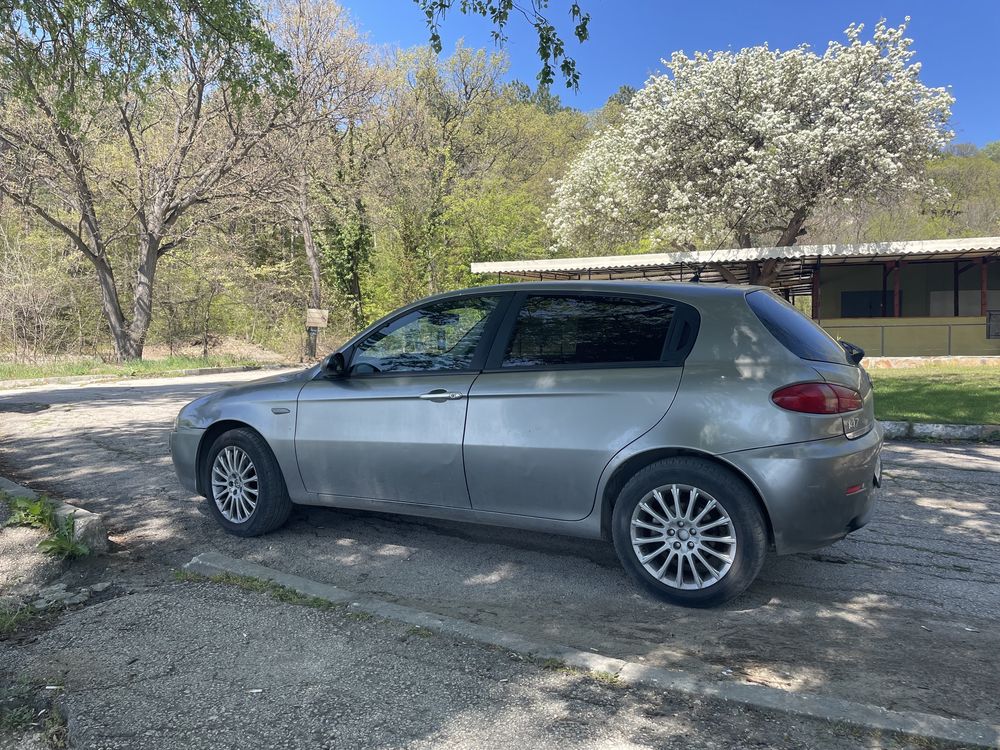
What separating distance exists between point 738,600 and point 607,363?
1.42 metres

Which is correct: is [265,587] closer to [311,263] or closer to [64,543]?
[64,543]

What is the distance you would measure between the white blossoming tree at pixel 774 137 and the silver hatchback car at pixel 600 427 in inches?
803

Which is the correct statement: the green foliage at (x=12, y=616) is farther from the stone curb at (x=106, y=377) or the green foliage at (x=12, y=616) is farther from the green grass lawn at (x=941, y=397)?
Result: the stone curb at (x=106, y=377)

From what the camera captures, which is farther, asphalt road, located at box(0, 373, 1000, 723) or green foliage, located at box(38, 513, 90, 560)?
green foliage, located at box(38, 513, 90, 560)

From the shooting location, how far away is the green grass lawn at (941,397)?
29.4 feet

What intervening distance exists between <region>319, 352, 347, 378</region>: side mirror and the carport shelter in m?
18.6

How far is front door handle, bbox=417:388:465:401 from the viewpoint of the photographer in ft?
13.5

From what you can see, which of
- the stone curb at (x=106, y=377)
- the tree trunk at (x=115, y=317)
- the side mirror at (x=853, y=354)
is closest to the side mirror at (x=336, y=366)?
the side mirror at (x=853, y=354)

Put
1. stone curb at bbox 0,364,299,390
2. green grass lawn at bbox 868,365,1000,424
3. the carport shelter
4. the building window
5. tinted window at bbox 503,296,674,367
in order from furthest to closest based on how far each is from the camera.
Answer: the building window, the carport shelter, stone curb at bbox 0,364,299,390, green grass lawn at bbox 868,365,1000,424, tinted window at bbox 503,296,674,367

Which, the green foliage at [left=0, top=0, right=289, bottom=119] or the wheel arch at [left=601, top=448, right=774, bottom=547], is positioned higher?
the green foliage at [left=0, top=0, right=289, bottom=119]

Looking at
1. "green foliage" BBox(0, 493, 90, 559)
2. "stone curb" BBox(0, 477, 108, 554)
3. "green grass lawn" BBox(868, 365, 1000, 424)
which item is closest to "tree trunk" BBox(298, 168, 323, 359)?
"green grass lawn" BBox(868, 365, 1000, 424)

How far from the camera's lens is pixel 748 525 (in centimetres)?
342

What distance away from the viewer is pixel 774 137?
22.5 meters

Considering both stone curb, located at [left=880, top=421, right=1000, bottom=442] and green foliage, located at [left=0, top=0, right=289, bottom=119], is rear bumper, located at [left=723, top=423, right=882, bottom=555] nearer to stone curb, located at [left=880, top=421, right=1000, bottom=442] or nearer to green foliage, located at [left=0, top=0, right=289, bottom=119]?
stone curb, located at [left=880, top=421, right=1000, bottom=442]
